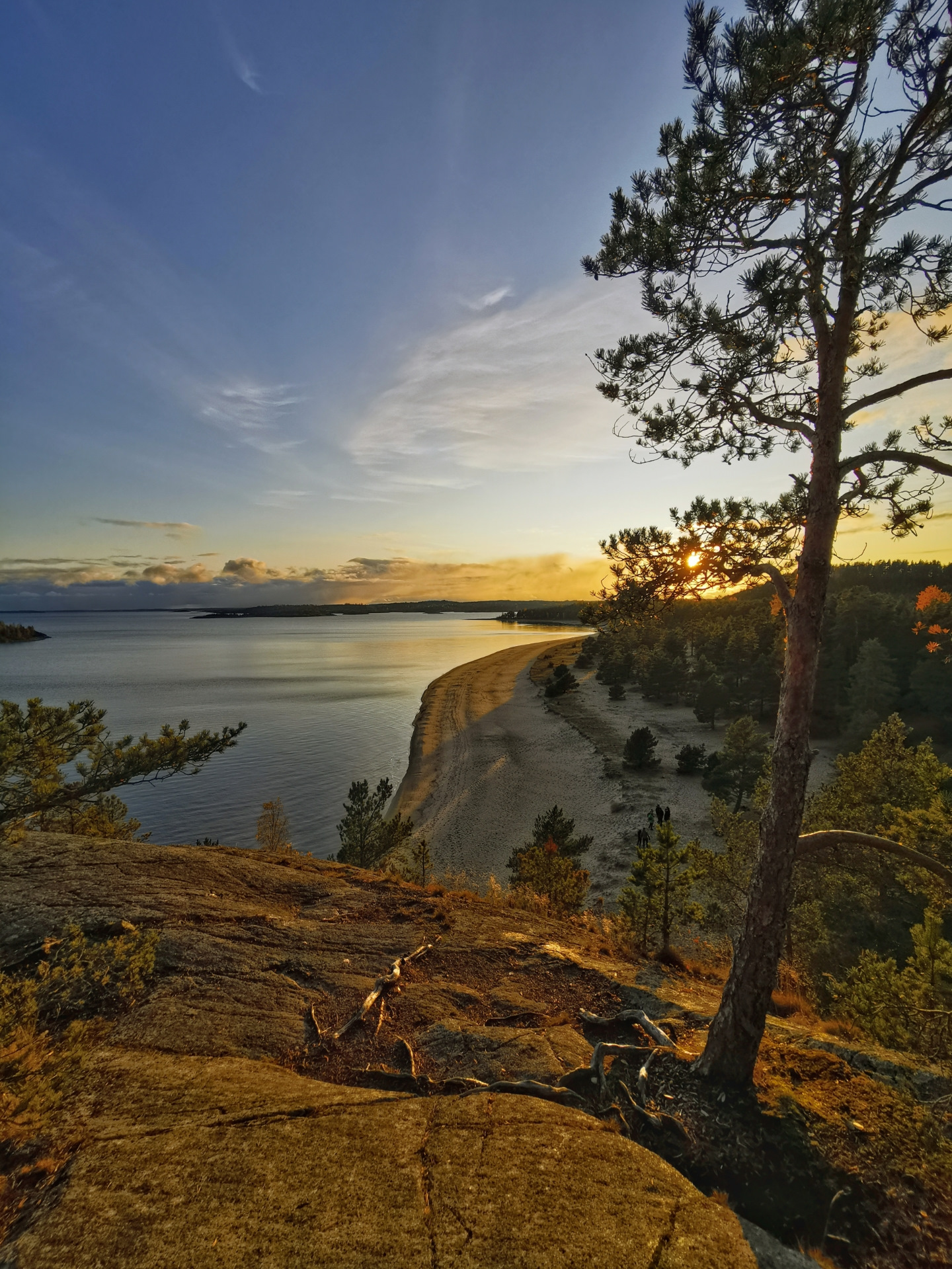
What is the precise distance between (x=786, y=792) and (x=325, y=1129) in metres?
5.11

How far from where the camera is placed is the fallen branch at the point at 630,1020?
6586mm

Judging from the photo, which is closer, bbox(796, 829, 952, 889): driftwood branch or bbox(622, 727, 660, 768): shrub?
bbox(796, 829, 952, 889): driftwood branch

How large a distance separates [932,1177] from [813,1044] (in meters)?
2.29

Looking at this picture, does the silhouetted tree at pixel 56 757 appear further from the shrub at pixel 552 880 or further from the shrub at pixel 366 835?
the shrub at pixel 366 835

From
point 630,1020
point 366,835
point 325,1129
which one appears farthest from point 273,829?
point 325,1129

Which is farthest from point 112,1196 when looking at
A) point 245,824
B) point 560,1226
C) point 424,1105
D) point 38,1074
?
point 245,824

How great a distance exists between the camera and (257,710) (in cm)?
5828

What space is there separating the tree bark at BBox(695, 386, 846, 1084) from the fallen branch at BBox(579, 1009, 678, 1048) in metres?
1.02

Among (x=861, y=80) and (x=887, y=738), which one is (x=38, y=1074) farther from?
(x=887, y=738)

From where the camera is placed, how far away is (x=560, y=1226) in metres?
3.28

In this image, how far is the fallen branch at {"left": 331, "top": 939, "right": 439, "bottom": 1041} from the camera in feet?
21.3

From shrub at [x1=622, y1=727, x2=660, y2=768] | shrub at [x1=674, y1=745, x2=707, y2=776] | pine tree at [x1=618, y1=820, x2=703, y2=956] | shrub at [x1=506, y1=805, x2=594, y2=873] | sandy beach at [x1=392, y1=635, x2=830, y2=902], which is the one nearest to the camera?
pine tree at [x1=618, y1=820, x2=703, y2=956]

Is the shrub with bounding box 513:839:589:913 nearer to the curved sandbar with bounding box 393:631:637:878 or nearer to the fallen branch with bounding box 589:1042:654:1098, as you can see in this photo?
the curved sandbar with bounding box 393:631:637:878

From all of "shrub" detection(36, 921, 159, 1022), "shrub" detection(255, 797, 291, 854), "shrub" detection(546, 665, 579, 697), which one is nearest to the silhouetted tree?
"shrub" detection(36, 921, 159, 1022)
